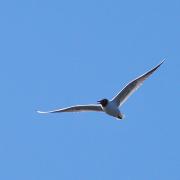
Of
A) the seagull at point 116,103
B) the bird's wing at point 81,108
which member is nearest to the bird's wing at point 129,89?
the seagull at point 116,103

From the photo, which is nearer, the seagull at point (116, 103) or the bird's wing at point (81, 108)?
the seagull at point (116, 103)

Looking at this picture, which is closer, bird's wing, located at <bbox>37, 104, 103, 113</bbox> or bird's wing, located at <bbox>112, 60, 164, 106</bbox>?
bird's wing, located at <bbox>112, 60, 164, 106</bbox>

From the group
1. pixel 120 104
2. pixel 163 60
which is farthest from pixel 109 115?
pixel 163 60

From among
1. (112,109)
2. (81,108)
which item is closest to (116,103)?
(112,109)

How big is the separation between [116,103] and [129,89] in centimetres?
77

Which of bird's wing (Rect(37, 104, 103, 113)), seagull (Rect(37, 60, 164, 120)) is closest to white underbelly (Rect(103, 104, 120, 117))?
seagull (Rect(37, 60, 164, 120))

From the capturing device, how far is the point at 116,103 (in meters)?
43.7

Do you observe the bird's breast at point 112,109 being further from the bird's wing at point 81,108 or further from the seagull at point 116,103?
the bird's wing at point 81,108

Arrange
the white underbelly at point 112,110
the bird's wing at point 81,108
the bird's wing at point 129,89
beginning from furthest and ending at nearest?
the bird's wing at point 81,108 < the white underbelly at point 112,110 < the bird's wing at point 129,89

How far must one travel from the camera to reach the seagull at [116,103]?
42.8m

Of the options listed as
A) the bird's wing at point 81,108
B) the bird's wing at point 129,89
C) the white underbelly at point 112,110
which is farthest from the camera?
the bird's wing at point 81,108

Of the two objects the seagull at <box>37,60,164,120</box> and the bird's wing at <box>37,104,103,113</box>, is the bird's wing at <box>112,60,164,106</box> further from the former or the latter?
the bird's wing at <box>37,104,103,113</box>

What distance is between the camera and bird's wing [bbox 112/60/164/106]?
140 ft

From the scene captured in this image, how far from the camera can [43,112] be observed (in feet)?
144
